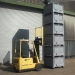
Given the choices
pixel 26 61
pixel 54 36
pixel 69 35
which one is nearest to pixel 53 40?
pixel 54 36

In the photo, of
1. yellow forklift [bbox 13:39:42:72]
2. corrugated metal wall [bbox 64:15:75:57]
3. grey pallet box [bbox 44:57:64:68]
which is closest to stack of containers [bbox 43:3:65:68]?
grey pallet box [bbox 44:57:64:68]

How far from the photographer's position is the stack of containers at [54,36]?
39.2 ft

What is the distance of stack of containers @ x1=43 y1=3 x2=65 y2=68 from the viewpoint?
39.2 feet

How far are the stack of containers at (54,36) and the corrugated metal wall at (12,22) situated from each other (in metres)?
3.36

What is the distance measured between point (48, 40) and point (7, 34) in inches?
153

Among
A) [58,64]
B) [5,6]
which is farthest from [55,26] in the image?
[5,6]

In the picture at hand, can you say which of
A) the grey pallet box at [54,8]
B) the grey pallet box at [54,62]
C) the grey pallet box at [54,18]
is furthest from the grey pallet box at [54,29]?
the grey pallet box at [54,62]

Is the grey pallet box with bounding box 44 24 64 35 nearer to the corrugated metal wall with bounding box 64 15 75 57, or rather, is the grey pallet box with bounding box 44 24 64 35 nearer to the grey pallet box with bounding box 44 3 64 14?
the grey pallet box with bounding box 44 3 64 14

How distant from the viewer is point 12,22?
14570 mm

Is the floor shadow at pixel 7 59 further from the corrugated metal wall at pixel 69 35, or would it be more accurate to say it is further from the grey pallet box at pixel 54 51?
the corrugated metal wall at pixel 69 35

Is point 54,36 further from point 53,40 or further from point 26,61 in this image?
point 26,61

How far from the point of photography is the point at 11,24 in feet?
47.5

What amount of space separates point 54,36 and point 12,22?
448 cm

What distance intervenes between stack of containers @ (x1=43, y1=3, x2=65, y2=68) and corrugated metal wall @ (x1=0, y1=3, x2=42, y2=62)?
3358mm
